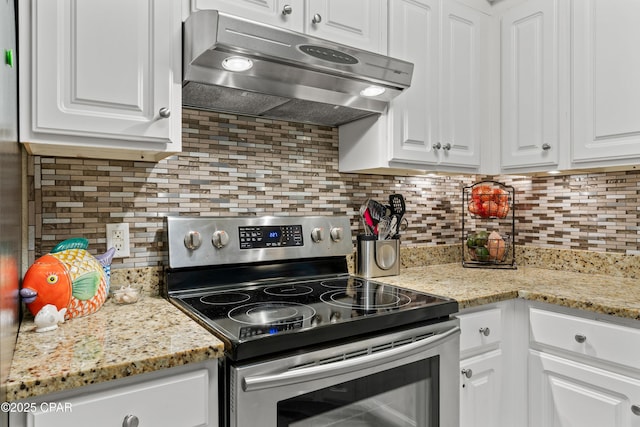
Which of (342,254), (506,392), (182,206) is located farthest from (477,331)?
(182,206)

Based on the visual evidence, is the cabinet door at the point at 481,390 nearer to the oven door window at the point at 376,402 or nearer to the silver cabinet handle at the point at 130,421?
the oven door window at the point at 376,402

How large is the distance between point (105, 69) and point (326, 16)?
2.62 feet

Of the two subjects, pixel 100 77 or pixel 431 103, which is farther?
pixel 431 103

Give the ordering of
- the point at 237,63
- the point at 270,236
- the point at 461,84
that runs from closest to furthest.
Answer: the point at 237,63, the point at 270,236, the point at 461,84

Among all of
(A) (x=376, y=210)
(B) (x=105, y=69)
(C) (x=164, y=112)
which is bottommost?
(A) (x=376, y=210)

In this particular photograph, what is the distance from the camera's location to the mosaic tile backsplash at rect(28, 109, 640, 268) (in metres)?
1.41

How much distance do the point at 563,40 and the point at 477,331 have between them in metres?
1.36

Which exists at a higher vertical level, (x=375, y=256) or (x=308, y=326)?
(x=375, y=256)

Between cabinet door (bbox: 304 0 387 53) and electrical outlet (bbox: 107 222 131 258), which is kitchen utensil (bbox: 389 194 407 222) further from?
electrical outlet (bbox: 107 222 131 258)

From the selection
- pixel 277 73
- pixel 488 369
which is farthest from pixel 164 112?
pixel 488 369

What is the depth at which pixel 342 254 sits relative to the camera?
185cm

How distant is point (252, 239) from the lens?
1.63 meters

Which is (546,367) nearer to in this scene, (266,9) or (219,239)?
(219,239)

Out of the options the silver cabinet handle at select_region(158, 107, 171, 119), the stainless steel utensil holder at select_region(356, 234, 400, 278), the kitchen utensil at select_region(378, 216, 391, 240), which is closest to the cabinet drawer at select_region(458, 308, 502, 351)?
the stainless steel utensil holder at select_region(356, 234, 400, 278)
